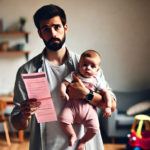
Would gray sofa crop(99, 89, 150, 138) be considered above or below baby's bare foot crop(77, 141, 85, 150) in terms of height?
below

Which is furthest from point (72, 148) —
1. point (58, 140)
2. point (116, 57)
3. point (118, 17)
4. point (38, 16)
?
point (118, 17)

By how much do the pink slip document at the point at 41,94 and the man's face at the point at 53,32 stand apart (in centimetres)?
23

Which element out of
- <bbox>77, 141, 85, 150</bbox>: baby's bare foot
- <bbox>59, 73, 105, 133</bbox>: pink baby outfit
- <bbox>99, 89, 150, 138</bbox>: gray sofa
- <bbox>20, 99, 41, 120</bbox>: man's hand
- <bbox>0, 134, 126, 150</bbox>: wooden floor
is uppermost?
<bbox>20, 99, 41, 120</bbox>: man's hand

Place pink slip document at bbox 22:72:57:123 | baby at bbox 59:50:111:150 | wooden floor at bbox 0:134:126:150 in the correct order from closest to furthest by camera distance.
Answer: pink slip document at bbox 22:72:57:123, baby at bbox 59:50:111:150, wooden floor at bbox 0:134:126:150

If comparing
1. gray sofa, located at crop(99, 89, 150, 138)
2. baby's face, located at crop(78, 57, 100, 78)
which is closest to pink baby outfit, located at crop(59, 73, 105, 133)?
baby's face, located at crop(78, 57, 100, 78)

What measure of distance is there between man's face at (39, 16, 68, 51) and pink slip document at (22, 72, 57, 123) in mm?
231

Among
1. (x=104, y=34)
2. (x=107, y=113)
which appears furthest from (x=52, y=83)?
(x=104, y=34)

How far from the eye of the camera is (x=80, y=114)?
106 centimetres

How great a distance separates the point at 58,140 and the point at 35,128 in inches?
6.6

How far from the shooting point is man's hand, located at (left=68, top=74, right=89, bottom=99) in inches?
40.6

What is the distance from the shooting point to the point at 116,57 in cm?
390

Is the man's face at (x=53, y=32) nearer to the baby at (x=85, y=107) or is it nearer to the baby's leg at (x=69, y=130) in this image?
the baby at (x=85, y=107)

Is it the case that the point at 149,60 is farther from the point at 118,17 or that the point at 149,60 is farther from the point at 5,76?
the point at 5,76

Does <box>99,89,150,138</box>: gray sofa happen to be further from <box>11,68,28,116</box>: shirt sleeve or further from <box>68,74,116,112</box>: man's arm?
<box>11,68,28,116</box>: shirt sleeve
